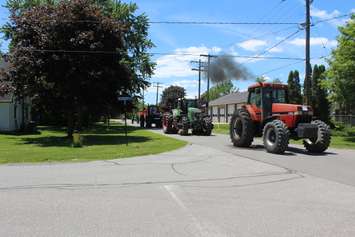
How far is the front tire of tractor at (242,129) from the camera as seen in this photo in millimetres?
22516

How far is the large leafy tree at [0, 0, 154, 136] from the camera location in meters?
31.0

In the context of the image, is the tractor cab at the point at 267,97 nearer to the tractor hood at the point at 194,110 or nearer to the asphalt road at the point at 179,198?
the asphalt road at the point at 179,198

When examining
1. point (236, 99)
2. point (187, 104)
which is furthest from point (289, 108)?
point (236, 99)

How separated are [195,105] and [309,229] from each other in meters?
30.6

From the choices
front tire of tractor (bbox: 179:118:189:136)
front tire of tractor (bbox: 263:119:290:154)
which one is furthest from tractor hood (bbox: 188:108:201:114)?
front tire of tractor (bbox: 263:119:290:154)

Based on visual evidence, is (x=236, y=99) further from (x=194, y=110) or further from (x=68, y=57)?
(x=68, y=57)

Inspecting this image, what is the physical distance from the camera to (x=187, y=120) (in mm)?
35031

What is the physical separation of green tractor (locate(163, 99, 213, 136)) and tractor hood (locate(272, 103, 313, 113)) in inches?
498

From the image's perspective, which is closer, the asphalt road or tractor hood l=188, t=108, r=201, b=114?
the asphalt road

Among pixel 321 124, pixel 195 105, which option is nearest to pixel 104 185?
pixel 321 124

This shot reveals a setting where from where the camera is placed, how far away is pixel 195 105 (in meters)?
38.0

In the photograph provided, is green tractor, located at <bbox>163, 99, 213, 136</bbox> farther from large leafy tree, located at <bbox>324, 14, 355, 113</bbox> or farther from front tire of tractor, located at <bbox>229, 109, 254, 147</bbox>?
front tire of tractor, located at <bbox>229, 109, 254, 147</bbox>

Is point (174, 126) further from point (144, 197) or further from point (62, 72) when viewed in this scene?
point (144, 197)

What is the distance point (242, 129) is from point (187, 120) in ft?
40.4
